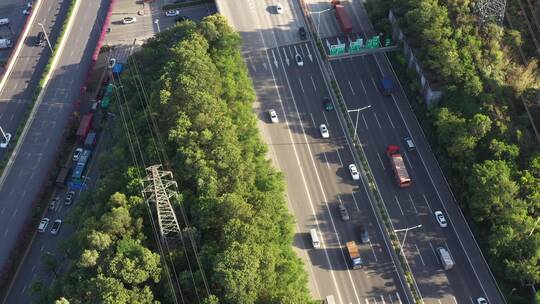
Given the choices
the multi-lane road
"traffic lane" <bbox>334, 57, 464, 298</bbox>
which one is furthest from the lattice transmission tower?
"traffic lane" <bbox>334, 57, 464, 298</bbox>

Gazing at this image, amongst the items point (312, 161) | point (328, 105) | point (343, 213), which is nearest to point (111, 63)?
point (328, 105)

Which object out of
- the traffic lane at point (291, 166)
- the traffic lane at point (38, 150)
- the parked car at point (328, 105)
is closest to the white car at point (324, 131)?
the parked car at point (328, 105)

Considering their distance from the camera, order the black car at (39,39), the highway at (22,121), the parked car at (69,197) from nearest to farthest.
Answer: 1. the highway at (22,121)
2. the parked car at (69,197)
3. the black car at (39,39)

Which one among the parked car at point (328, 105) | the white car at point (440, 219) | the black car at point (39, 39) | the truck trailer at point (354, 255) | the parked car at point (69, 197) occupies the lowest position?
the truck trailer at point (354, 255)

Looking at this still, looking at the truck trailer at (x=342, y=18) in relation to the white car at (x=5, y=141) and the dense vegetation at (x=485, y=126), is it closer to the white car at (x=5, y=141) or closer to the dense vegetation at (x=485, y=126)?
the dense vegetation at (x=485, y=126)

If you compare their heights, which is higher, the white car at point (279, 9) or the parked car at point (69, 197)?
the white car at point (279, 9)

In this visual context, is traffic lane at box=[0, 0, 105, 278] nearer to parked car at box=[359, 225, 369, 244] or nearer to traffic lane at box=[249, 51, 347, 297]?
traffic lane at box=[249, 51, 347, 297]
